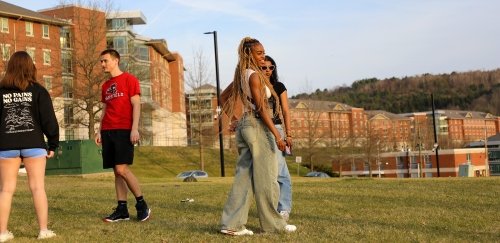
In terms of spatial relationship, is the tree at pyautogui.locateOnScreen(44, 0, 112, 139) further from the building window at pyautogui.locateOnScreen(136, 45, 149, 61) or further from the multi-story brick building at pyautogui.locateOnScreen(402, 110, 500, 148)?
the multi-story brick building at pyautogui.locateOnScreen(402, 110, 500, 148)

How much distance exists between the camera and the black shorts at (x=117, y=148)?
6.73 metres

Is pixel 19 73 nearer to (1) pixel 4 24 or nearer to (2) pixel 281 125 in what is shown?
(2) pixel 281 125

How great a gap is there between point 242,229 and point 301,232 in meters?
0.57

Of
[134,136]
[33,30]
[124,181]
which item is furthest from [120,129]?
[33,30]

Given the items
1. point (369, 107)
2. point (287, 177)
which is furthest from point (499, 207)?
point (369, 107)

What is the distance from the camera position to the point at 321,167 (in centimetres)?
6656

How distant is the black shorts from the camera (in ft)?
22.1

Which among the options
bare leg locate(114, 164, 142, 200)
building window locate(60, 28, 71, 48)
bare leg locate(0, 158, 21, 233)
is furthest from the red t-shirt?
building window locate(60, 28, 71, 48)

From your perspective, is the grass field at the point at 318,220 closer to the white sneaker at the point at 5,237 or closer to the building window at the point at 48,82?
the white sneaker at the point at 5,237

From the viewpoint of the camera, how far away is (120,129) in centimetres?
677

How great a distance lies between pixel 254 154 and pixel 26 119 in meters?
2.17

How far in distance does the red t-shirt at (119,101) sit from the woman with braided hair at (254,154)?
156 centimetres

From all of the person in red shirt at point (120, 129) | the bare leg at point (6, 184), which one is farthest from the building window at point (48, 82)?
the bare leg at point (6, 184)

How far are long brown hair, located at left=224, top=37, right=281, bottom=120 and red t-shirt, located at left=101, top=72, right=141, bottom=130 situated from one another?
145cm
